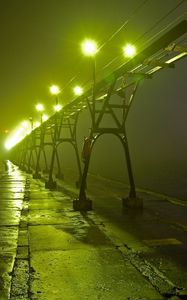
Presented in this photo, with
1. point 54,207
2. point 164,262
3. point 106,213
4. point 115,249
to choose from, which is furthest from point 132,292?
point 54,207

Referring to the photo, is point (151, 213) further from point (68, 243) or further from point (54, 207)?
Result: point (68, 243)

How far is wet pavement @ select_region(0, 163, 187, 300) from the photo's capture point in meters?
5.94

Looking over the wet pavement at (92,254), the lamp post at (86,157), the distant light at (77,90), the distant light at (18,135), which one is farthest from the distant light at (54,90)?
the distant light at (18,135)

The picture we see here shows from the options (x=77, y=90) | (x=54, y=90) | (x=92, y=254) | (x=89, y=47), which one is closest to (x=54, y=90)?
(x=54, y=90)

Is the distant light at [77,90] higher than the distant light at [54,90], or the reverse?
the distant light at [54,90]

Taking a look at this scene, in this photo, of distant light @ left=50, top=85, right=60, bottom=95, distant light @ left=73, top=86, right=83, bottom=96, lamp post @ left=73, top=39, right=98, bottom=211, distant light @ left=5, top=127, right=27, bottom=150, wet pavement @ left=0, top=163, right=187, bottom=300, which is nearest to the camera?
wet pavement @ left=0, top=163, right=187, bottom=300

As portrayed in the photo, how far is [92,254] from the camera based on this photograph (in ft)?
26.2

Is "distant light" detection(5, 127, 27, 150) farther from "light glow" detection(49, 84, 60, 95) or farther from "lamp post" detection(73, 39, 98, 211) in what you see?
"lamp post" detection(73, 39, 98, 211)

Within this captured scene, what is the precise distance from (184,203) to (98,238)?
8374mm

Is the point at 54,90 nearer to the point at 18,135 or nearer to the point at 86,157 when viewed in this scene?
the point at 86,157

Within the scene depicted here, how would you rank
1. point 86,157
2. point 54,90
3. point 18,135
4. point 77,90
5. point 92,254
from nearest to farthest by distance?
point 92,254, point 86,157, point 77,90, point 54,90, point 18,135

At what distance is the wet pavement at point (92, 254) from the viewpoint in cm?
594

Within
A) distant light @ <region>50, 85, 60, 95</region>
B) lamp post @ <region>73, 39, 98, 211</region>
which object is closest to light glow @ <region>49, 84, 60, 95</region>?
distant light @ <region>50, 85, 60, 95</region>

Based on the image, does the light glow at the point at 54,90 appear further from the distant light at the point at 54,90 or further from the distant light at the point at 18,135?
the distant light at the point at 18,135
